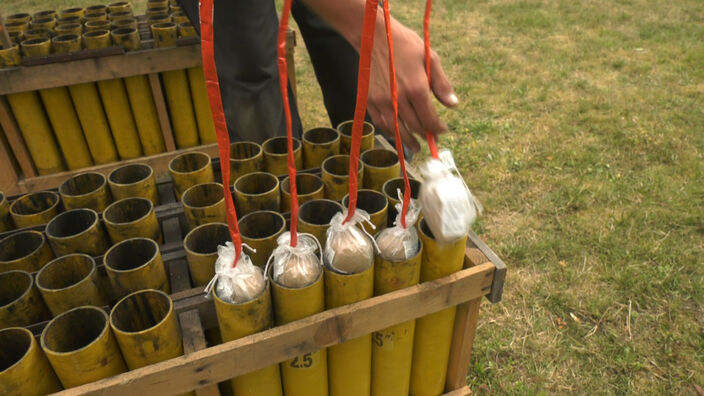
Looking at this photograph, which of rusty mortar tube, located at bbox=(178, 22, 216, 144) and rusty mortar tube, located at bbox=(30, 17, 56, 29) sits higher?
rusty mortar tube, located at bbox=(30, 17, 56, 29)

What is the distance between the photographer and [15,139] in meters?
2.96

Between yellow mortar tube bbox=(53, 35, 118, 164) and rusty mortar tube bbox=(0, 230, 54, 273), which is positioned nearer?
rusty mortar tube bbox=(0, 230, 54, 273)

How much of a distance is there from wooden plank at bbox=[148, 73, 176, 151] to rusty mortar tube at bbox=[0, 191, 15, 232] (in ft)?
5.15

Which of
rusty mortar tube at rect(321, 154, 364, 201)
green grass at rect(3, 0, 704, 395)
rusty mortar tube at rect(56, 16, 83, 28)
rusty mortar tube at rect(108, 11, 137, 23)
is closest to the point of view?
rusty mortar tube at rect(321, 154, 364, 201)

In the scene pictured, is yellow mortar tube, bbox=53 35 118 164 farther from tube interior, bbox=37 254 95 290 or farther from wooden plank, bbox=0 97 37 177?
tube interior, bbox=37 254 95 290

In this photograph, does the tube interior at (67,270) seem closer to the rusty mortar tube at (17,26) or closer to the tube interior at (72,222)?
the tube interior at (72,222)

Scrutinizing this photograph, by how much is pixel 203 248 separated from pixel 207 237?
36 millimetres

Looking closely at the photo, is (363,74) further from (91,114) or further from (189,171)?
(91,114)

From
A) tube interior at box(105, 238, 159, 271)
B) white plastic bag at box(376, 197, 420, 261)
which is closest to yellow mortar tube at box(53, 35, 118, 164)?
tube interior at box(105, 238, 159, 271)

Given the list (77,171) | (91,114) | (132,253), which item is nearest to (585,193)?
(132,253)

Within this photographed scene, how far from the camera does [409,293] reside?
1.39 metres

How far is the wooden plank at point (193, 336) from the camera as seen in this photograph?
4.15ft

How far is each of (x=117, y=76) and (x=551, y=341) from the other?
2.72 metres

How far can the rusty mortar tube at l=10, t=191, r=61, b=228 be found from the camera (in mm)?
1556
